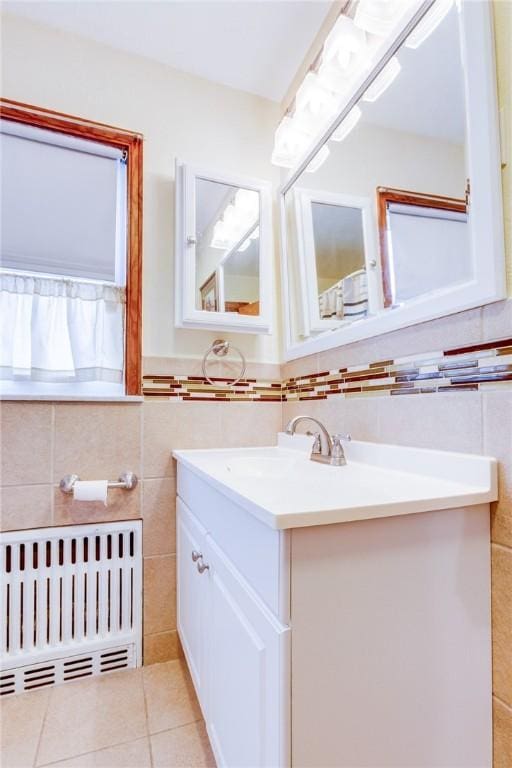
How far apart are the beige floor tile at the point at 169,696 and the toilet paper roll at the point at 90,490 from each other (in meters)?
0.67

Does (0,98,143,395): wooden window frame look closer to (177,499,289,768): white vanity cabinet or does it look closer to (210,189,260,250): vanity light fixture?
(210,189,260,250): vanity light fixture

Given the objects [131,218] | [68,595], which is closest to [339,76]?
[131,218]

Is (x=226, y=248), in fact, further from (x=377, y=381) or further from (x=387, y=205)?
(x=377, y=381)

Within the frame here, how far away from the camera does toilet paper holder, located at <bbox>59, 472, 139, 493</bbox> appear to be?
52.4 inches

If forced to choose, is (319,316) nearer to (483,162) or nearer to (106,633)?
(483,162)

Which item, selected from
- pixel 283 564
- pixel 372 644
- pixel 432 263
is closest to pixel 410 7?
pixel 432 263

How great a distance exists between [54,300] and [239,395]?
31.5 inches

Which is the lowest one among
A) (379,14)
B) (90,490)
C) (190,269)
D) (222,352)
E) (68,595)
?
(68,595)

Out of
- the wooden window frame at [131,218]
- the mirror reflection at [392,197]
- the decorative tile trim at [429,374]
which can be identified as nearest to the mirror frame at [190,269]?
the wooden window frame at [131,218]

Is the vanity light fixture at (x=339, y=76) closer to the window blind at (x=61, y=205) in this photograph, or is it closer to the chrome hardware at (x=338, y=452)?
the window blind at (x=61, y=205)

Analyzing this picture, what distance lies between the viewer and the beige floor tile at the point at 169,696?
1.17m

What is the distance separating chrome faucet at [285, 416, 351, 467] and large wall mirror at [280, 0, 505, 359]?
12.1 inches

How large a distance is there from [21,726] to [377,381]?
4.86 ft

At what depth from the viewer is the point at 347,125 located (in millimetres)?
1233
